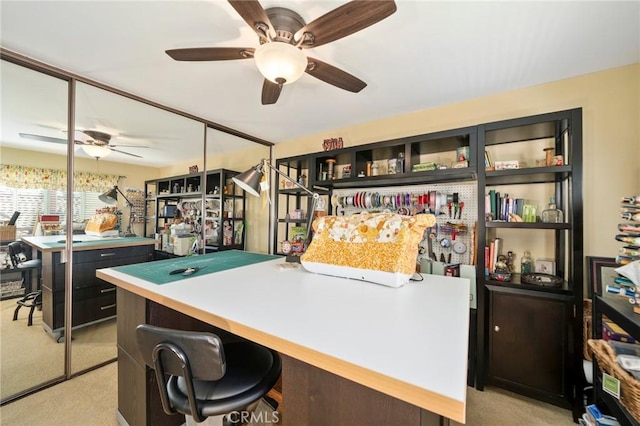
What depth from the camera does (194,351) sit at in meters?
0.74

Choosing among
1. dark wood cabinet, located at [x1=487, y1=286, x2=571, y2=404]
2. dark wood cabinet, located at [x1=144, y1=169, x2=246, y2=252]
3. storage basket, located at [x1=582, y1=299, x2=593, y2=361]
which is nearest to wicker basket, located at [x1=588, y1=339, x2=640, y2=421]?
dark wood cabinet, located at [x1=487, y1=286, x2=571, y2=404]

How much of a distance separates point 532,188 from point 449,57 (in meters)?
1.23

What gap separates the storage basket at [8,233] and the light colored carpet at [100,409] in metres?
1.11

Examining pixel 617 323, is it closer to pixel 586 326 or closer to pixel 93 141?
pixel 586 326

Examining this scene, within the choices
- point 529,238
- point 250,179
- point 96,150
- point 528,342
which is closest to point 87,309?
point 96,150

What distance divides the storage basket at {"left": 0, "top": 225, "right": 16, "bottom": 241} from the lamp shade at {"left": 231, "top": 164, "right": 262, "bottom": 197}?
1.74 m

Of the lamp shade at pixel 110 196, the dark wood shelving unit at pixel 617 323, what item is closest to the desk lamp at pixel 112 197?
the lamp shade at pixel 110 196

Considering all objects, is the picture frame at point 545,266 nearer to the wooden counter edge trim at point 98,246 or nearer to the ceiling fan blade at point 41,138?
the wooden counter edge trim at point 98,246

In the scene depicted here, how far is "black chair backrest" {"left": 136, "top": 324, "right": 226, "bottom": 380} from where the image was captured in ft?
2.37

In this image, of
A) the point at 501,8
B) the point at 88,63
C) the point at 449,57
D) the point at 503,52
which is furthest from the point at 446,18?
the point at 88,63

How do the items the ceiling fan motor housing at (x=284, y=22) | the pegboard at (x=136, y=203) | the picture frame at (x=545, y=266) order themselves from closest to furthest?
the ceiling fan motor housing at (x=284, y=22)
the picture frame at (x=545, y=266)
the pegboard at (x=136, y=203)

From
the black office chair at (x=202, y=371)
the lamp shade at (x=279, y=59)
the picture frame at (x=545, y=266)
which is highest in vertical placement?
the lamp shade at (x=279, y=59)

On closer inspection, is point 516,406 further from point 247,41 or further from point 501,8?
point 247,41

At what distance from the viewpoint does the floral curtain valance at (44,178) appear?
1.76 metres
